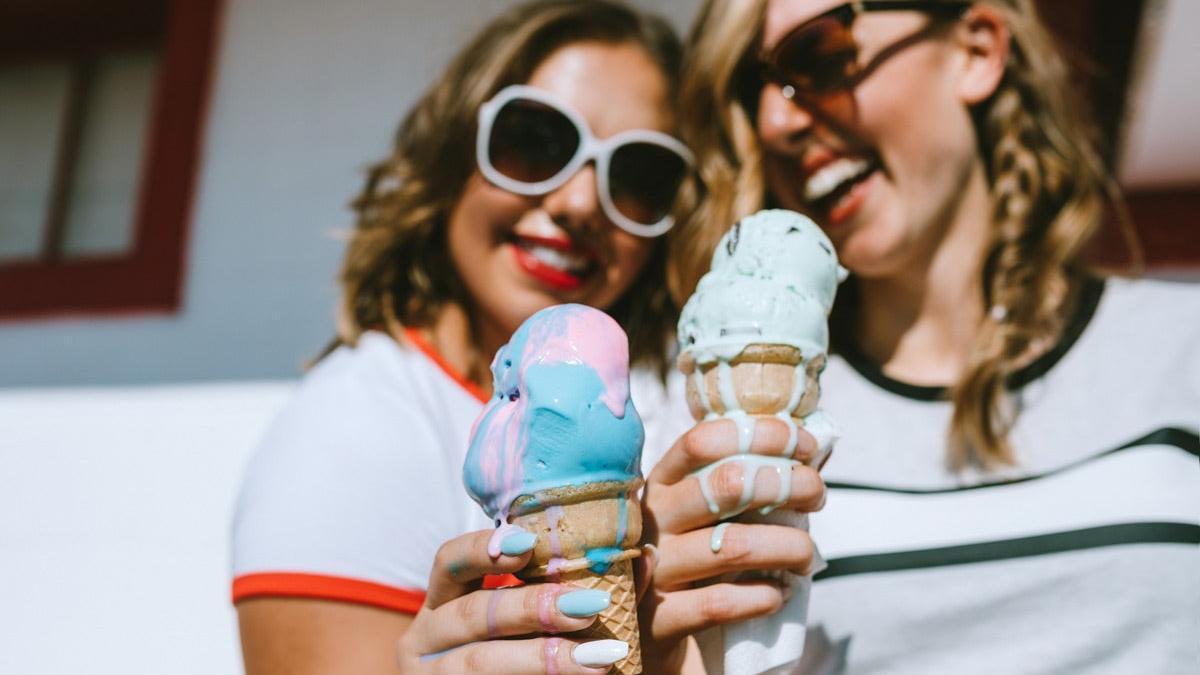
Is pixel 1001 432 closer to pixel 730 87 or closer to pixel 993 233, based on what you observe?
pixel 993 233

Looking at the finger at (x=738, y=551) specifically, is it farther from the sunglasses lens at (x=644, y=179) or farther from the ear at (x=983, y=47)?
the ear at (x=983, y=47)

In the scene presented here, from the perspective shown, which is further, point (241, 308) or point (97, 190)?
point (97, 190)

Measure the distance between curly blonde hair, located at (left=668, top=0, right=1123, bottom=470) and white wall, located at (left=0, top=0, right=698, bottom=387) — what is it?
1425mm

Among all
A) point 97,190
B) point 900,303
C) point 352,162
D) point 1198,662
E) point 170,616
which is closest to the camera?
point 1198,662

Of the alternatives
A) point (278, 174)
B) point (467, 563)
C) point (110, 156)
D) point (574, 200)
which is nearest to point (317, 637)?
point (467, 563)

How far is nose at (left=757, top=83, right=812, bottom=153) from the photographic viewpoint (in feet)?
6.12

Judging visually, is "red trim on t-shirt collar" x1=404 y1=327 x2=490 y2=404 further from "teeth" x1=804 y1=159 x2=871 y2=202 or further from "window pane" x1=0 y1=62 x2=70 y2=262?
"window pane" x1=0 y1=62 x2=70 y2=262

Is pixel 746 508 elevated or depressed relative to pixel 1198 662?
elevated

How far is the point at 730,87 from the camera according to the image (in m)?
2.01

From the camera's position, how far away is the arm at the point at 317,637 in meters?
1.49

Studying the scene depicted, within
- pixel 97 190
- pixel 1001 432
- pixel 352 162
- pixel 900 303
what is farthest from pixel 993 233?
pixel 97 190

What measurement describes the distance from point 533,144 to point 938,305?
89cm

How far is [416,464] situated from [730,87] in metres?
1.01

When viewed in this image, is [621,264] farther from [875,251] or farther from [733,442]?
[733,442]
